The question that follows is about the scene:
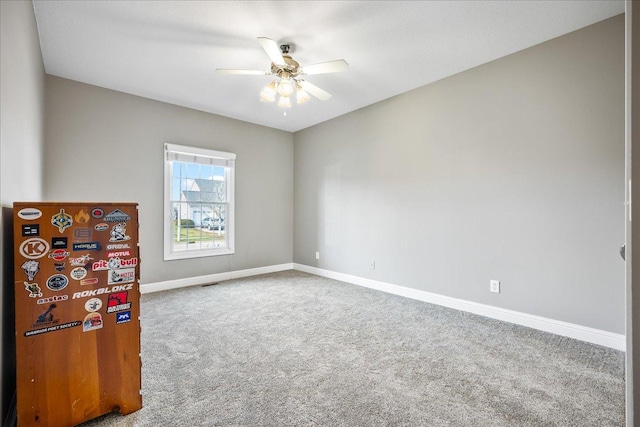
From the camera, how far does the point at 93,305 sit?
159cm

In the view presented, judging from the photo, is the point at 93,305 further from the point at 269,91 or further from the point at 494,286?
the point at 494,286

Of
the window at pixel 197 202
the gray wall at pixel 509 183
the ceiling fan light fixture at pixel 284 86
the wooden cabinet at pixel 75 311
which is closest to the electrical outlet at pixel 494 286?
the gray wall at pixel 509 183

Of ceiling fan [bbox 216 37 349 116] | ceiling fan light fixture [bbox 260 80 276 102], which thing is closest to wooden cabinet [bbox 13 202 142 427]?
ceiling fan [bbox 216 37 349 116]

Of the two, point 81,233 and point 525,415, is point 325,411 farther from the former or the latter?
point 81,233

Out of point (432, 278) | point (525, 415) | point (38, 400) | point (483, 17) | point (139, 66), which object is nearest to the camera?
point (38, 400)

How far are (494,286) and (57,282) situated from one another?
3.64m

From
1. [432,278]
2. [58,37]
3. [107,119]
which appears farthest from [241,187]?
[432,278]

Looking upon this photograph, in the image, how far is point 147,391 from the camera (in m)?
1.88

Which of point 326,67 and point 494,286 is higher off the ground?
point 326,67

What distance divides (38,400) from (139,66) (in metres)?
3.18

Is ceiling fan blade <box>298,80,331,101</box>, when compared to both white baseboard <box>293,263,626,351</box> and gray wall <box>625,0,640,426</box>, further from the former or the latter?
white baseboard <box>293,263,626,351</box>

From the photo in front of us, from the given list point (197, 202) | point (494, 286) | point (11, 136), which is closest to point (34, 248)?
point (11, 136)

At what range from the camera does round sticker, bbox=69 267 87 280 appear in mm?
1546

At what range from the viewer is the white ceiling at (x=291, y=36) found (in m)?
2.33
